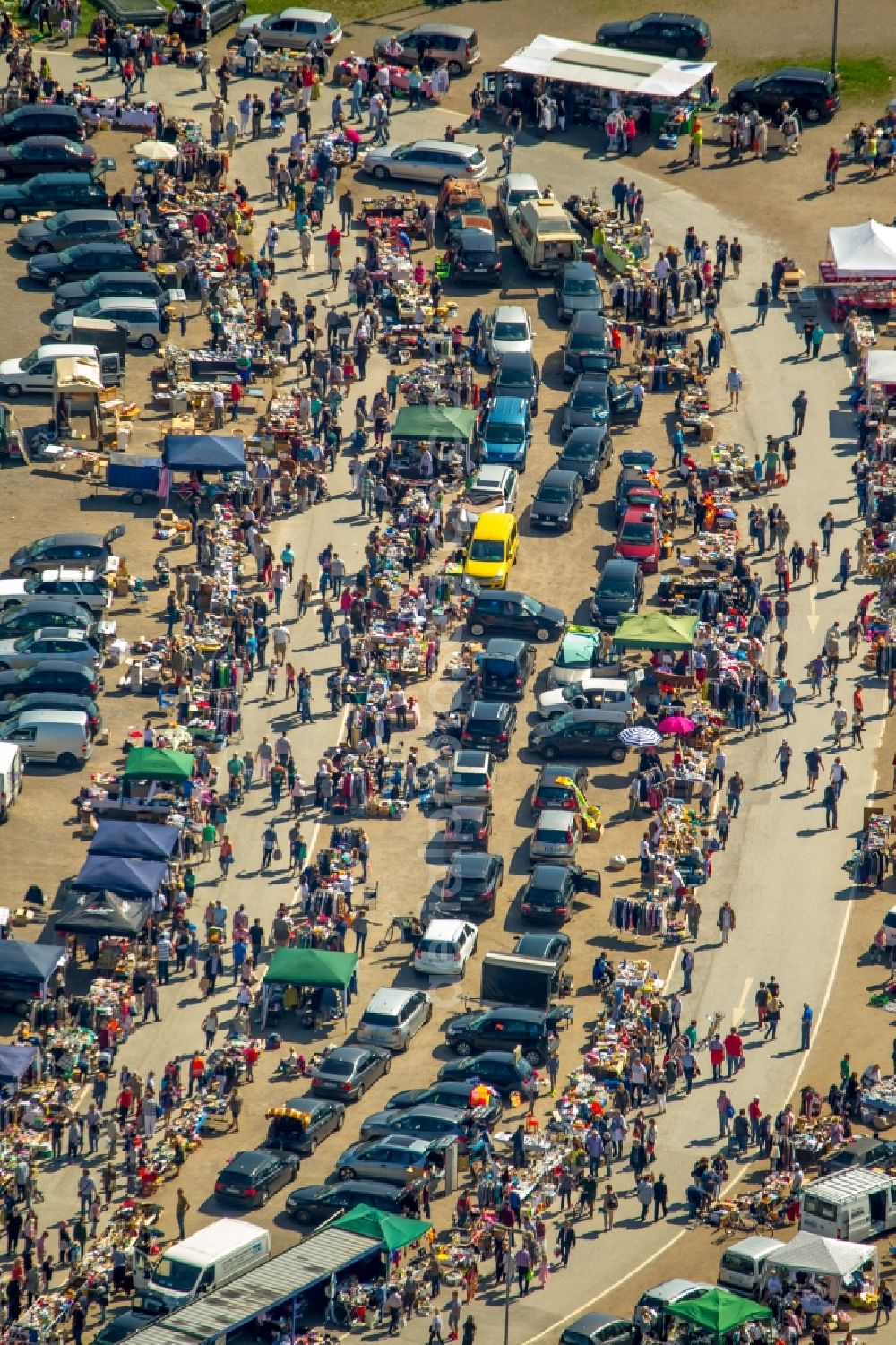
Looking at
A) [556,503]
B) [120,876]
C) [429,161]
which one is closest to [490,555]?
[556,503]

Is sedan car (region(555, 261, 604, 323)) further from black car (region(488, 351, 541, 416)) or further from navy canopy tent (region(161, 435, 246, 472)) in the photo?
navy canopy tent (region(161, 435, 246, 472))

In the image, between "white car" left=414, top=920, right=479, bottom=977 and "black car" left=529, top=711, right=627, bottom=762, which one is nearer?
"white car" left=414, top=920, right=479, bottom=977

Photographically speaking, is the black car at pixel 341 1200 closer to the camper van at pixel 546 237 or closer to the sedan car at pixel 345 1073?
the sedan car at pixel 345 1073

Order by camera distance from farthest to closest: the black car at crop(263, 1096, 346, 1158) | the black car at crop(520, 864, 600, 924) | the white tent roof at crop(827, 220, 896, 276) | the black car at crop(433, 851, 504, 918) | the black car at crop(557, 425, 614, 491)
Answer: the white tent roof at crop(827, 220, 896, 276)
the black car at crop(557, 425, 614, 491)
the black car at crop(433, 851, 504, 918)
the black car at crop(520, 864, 600, 924)
the black car at crop(263, 1096, 346, 1158)

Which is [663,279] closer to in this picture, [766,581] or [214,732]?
[766,581]

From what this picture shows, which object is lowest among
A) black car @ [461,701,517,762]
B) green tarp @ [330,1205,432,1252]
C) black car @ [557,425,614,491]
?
green tarp @ [330,1205,432,1252]

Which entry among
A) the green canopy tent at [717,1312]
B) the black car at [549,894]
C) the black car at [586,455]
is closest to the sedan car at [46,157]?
the black car at [586,455]

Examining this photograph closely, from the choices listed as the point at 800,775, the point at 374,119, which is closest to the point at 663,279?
the point at 374,119

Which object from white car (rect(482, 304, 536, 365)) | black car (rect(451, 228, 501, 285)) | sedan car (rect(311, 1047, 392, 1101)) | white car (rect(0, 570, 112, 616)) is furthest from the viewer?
black car (rect(451, 228, 501, 285))

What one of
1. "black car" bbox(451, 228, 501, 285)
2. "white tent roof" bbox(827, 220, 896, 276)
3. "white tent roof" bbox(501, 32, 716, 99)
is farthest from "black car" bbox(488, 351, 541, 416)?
"white tent roof" bbox(501, 32, 716, 99)
